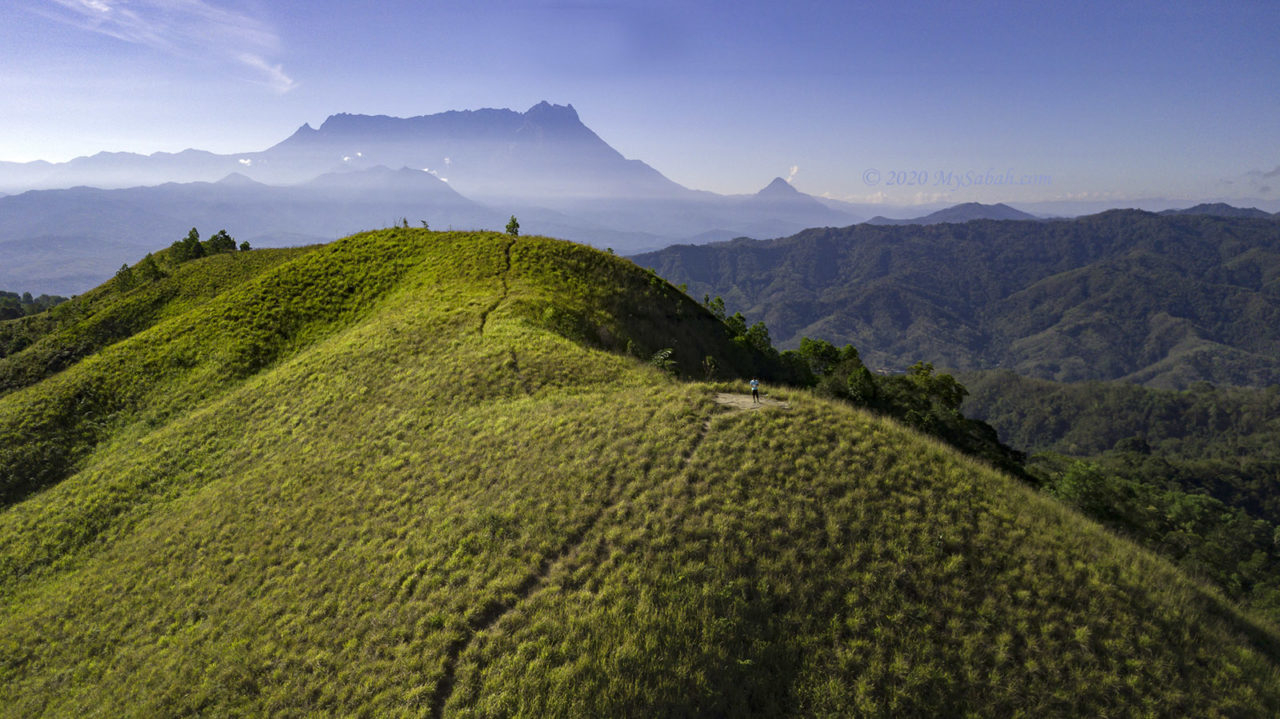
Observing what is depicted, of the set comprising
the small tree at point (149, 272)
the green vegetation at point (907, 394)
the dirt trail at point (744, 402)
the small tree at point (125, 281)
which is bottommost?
the green vegetation at point (907, 394)

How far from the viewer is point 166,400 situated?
34.4 meters

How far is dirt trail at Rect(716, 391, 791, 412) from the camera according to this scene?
20219 mm

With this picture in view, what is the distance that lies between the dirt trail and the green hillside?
1.15ft

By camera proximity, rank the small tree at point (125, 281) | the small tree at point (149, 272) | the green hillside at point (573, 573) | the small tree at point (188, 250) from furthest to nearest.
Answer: the small tree at point (188, 250)
the small tree at point (149, 272)
the small tree at point (125, 281)
the green hillside at point (573, 573)

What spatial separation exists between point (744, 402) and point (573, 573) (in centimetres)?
1042

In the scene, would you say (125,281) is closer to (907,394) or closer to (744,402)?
(744,402)

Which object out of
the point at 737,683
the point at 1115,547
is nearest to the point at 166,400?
the point at 737,683

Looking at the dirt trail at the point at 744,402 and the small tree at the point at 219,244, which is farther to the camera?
the small tree at the point at 219,244

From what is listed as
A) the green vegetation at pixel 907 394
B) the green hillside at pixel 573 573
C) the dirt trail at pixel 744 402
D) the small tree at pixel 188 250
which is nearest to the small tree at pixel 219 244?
the small tree at pixel 188 250

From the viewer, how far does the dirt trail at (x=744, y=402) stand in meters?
20.2

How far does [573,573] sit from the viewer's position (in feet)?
46.2

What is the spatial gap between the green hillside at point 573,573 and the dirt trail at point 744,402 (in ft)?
1.15

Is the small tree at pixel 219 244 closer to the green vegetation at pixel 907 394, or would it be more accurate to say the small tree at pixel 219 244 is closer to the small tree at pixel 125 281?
the small tree at pixel 125 281

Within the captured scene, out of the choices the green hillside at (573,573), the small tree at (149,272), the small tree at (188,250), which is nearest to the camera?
the green hillside at (573,573)
